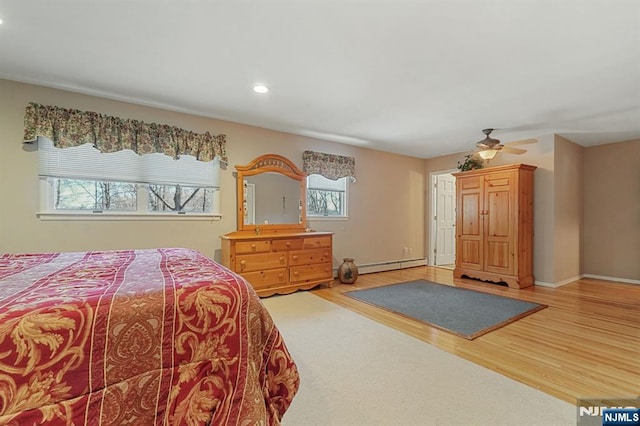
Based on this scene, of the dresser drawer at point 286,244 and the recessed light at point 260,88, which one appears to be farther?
the dresser drawer at point 286,244

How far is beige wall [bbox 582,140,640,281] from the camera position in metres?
4.75

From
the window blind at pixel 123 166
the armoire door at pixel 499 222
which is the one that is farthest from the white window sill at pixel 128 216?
the armoire door at pixel 499 222

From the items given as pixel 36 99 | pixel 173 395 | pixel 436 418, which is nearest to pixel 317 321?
pixel 436 418

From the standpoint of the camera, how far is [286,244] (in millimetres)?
4102

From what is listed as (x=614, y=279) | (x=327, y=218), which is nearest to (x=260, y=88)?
(x=327, y=218)

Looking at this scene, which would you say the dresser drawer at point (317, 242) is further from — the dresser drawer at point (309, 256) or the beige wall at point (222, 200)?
the beige wall at point (222, 200)

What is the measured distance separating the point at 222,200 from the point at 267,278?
123 centimetres

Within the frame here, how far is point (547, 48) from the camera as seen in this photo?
7.40ft

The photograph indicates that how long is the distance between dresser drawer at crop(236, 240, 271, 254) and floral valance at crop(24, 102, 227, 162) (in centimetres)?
119

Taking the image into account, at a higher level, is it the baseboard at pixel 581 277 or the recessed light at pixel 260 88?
the recessed light at pixel 260 88

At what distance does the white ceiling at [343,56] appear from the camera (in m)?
1.87

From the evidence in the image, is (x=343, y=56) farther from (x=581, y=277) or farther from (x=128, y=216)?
(x=581, y=277)

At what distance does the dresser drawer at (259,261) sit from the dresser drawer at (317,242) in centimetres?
40

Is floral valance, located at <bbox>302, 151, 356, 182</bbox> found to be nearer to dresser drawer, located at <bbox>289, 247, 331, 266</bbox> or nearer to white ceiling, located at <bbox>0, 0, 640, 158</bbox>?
white ceiling, located at <bbox>0, 0, 640, 158</bbox>
